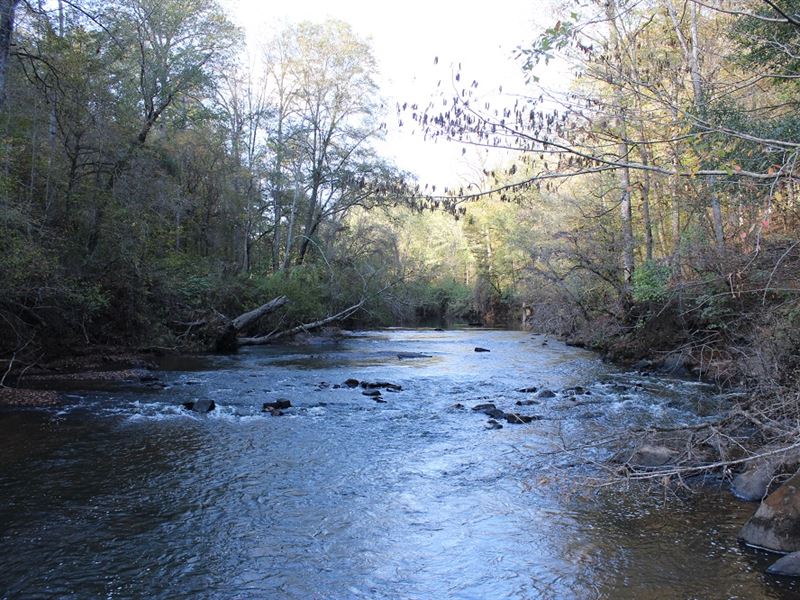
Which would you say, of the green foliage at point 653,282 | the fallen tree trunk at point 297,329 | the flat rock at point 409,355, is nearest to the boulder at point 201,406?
the flat rock at point 409,355

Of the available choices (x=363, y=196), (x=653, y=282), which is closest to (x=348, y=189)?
(x=363, y=196)

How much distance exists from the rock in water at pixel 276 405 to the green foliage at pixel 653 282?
33.4ft

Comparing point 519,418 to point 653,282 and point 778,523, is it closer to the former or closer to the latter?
point 778,523

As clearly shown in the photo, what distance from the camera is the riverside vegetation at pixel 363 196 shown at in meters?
7.09

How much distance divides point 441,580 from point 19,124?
14255mm

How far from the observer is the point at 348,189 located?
3186 centimetres

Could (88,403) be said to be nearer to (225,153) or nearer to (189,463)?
(189,463)

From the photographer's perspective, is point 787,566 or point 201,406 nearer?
point 787,566

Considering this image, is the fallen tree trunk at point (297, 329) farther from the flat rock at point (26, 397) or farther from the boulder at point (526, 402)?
the boulder at point (526, 402)

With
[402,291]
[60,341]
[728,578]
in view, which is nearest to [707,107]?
[728,578]

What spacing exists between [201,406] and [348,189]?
2261cm

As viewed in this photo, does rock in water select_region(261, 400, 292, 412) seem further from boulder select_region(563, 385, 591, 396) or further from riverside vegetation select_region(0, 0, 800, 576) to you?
boulder select_region(563, 385, 591, 396)

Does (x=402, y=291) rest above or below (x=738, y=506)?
above

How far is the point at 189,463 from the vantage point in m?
7.68
